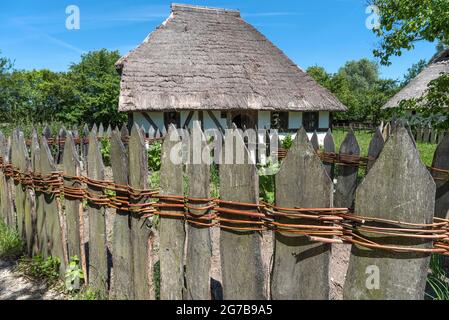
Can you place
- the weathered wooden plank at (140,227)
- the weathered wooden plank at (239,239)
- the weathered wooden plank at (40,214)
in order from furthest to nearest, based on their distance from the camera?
the weathered wooden plank at (40,214)
the weathered wooden plank at (140,227)
the weathered wooden plank at (239,239)

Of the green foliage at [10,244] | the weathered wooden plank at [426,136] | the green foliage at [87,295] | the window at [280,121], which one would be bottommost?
the green foliage at [87,295]

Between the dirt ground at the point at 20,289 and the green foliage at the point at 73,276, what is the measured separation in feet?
0.36

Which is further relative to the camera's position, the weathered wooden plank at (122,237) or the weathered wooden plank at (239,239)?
the weathered wooden plank at (122,237)

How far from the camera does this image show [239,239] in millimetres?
1597

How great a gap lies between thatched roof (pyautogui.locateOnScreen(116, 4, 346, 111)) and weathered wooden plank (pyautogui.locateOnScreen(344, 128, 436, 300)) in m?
12.0

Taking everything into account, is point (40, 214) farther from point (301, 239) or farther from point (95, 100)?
point (95, 100)

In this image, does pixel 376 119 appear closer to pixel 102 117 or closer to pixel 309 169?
pixel 102 117

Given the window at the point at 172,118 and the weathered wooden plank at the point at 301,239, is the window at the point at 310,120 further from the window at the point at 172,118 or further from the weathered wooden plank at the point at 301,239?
A: the weathered wooden plank at the point at 301,239

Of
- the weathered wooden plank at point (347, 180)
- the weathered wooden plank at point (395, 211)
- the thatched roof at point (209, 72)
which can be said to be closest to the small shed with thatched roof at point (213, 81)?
the thatched roof at point (209, 72)

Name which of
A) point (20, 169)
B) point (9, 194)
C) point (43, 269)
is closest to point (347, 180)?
Result: point (43, 269)

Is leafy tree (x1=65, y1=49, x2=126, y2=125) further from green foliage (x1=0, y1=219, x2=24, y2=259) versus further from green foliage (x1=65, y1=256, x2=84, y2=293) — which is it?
green foliage (x1=65, y1=256, x2=84, y2=293)

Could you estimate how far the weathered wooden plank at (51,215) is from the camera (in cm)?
252

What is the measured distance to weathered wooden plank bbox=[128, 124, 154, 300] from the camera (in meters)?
1.84
